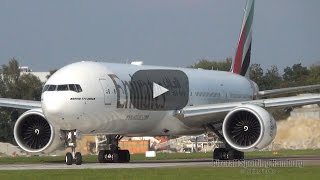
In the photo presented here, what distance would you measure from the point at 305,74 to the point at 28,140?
238 feet

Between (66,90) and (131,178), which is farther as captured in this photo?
(66,90)

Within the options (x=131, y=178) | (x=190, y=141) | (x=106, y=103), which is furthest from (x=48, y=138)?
(x=190, y=141)

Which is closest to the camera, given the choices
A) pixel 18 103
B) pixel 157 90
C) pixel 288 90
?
pixel 157 90

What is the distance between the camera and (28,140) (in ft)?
142

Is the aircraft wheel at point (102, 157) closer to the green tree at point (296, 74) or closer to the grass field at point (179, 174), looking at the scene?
the grass field at point (179, 174)

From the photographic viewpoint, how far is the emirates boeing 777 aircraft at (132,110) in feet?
131

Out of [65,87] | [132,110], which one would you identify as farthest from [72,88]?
[132,110]

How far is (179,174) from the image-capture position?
29750 mm

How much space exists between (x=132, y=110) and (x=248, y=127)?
5053 millimetres

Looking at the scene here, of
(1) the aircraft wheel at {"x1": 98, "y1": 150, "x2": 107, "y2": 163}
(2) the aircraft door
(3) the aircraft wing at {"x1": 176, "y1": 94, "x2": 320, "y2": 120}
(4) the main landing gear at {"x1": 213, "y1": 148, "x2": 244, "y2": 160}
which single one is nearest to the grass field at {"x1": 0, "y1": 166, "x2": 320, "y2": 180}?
(2) the aircraft door

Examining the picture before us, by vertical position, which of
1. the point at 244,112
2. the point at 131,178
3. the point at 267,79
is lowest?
the point at 131,178

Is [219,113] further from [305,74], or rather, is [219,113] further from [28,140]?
[305,74]

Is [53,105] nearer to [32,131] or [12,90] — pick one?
[32,131]
